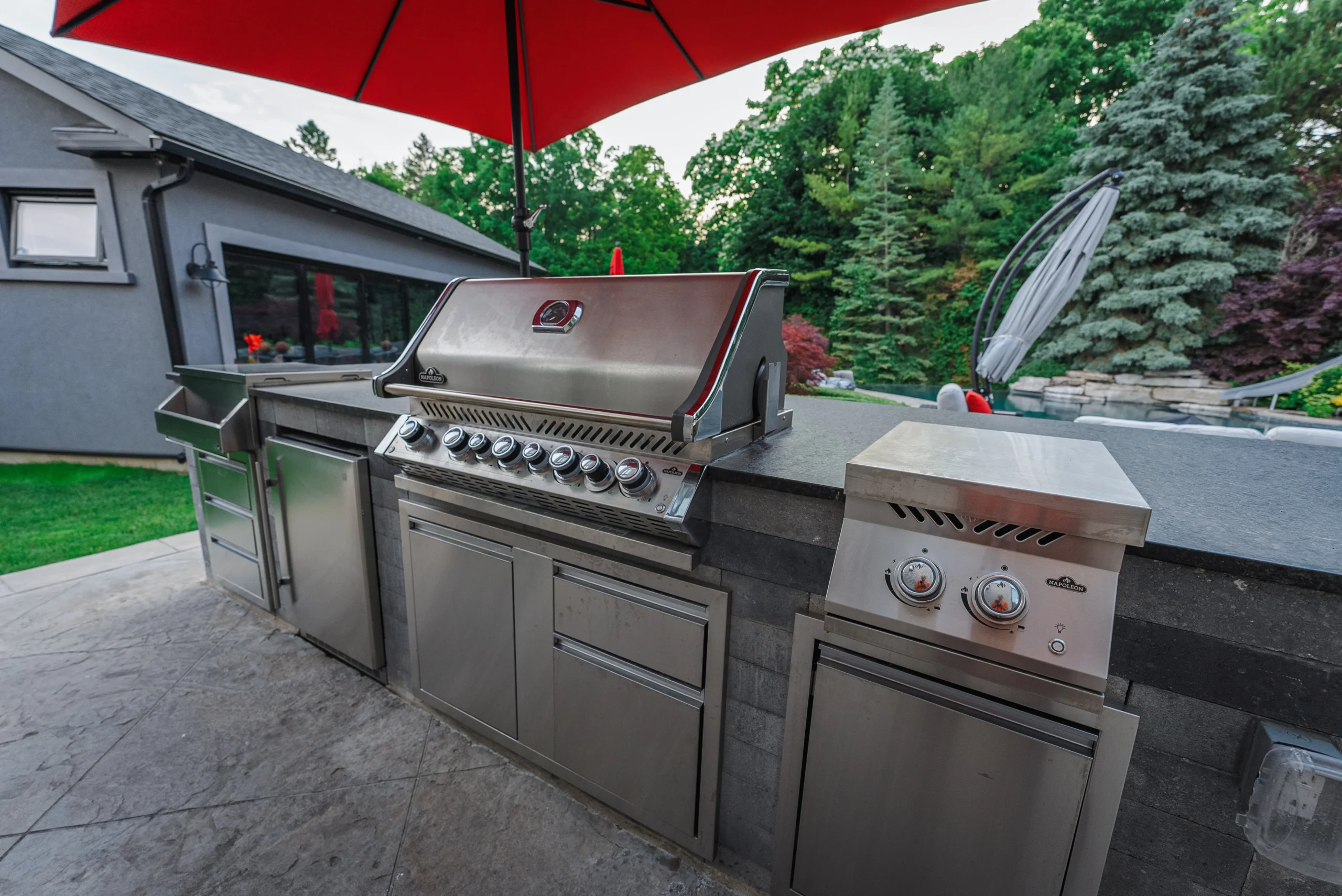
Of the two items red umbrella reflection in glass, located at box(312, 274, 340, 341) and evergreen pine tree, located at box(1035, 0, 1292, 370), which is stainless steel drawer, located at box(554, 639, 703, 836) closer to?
red umbrella reflection in glass, located at box(312, 274, 340, 341)

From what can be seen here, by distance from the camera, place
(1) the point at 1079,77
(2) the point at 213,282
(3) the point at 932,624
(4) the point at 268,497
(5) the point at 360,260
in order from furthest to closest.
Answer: (1) the point at 1079,77
(5) the point at 360,260
(2) the point at 213,282
(4) the point at 268,497
(3) the point at 932,624

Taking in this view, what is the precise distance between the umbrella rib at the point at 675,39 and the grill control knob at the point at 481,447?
5.80ft

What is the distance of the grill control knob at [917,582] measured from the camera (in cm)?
94

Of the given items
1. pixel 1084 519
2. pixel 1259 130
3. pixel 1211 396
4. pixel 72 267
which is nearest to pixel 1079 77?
pixel 1259 130

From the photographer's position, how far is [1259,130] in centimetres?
1064

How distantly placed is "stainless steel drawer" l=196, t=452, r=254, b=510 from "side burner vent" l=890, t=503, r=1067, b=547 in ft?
9.63

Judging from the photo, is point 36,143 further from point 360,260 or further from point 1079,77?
point 1079,77

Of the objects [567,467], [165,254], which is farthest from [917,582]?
[165,254]

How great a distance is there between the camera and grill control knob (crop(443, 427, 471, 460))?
1642mm

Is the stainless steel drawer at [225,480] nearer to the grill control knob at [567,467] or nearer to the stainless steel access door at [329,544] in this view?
the stainless steel access door at [329,544]

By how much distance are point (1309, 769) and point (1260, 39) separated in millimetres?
17368

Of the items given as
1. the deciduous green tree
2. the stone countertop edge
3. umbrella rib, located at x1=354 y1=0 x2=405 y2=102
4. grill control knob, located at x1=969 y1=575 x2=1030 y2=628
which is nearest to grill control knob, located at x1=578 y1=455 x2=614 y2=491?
grill control knob, located at x1=969 y1=575 x2=1030 y2=628

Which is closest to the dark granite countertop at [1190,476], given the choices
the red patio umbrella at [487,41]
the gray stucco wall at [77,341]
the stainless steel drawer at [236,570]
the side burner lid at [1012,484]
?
the side burner lid at [1012,484]

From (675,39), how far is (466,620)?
2.39 metres
